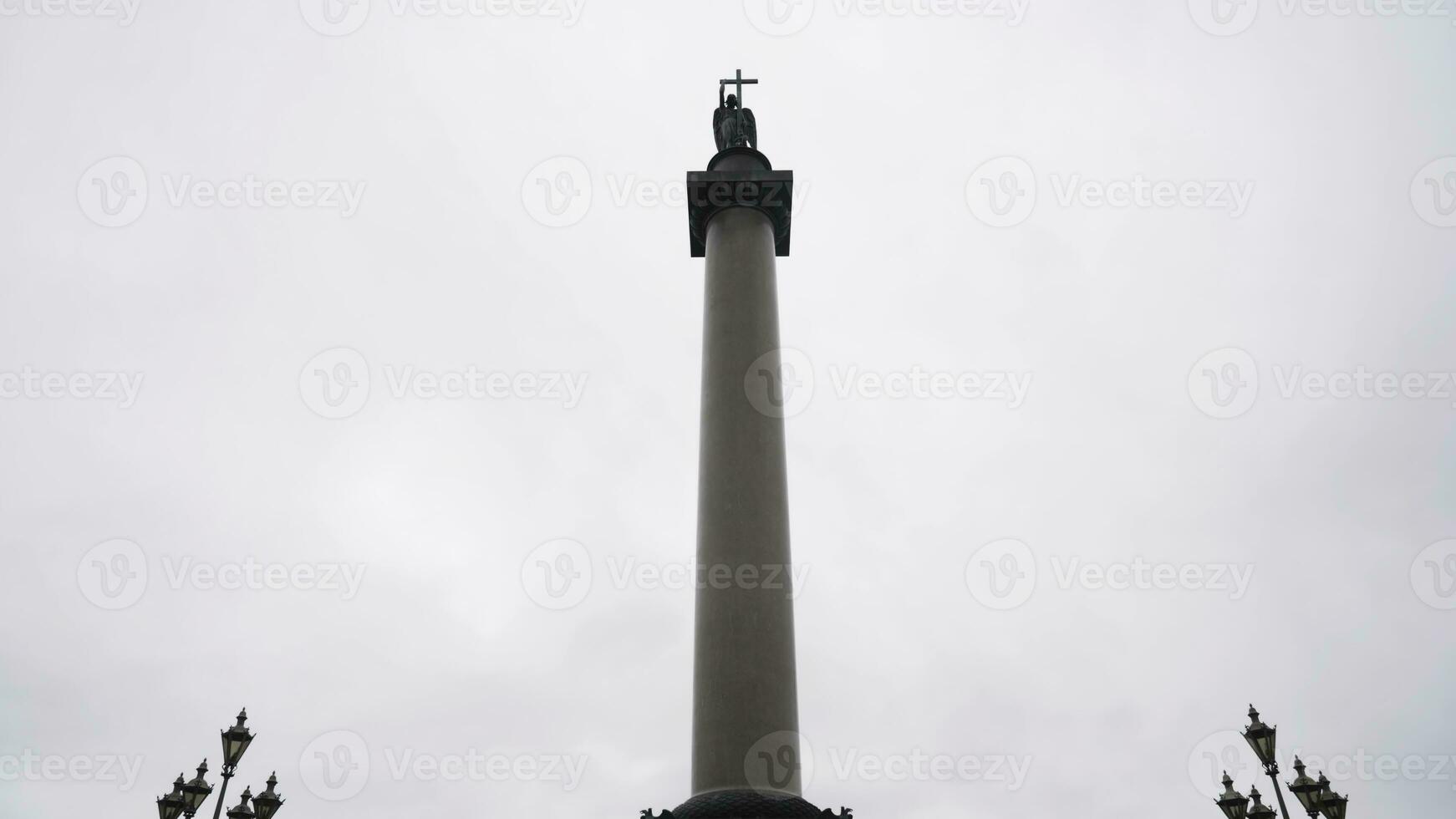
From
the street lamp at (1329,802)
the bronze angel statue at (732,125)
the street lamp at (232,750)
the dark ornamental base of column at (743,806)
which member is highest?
the bronze angel statue at (732,125)

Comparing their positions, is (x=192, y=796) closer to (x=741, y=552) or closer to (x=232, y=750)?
(x=232, y=750)

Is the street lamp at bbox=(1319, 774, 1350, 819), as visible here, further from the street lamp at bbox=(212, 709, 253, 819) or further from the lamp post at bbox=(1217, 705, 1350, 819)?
the street lamp at bbox=(212, 709, 253, 819)

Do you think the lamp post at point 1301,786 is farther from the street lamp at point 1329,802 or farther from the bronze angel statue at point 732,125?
the bronze angel statue at point 732,125

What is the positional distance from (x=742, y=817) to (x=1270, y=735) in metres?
9.77

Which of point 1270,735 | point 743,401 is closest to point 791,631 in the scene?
point 743,401

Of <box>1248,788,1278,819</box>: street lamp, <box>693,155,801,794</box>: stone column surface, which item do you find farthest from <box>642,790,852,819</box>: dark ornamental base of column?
<box>1248,788,1278,819</box>: street lamp

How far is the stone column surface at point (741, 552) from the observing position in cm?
1383

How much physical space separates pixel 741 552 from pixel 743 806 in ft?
13.1

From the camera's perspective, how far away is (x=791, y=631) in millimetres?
15016

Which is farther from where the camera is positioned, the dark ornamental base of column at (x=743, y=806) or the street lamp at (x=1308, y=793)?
the street lamp at (x=1308, y=793)

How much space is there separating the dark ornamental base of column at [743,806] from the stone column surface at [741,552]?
0.28 meters

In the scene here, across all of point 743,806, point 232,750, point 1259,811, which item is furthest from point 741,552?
point 1259,811

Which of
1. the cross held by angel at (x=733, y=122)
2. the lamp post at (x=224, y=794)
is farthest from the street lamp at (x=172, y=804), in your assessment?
the cross held by angel at (x=733, y=122)

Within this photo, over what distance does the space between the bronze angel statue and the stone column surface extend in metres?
3.38
